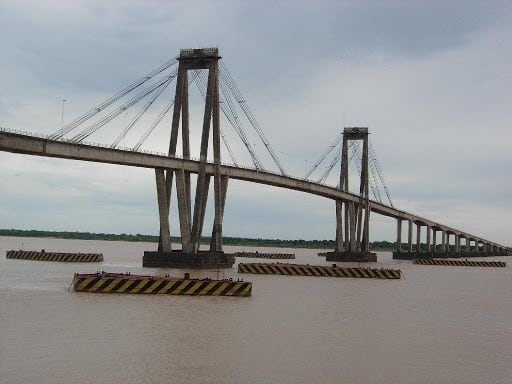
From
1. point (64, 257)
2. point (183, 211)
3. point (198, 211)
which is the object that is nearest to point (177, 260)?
point (183, 211)

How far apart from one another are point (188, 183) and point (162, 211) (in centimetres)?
466

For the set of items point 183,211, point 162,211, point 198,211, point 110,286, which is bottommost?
point 110,286

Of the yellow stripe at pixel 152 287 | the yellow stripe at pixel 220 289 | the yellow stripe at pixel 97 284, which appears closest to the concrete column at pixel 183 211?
the yellow stripe at pixel 220 289

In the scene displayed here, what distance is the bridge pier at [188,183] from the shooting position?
187 ft

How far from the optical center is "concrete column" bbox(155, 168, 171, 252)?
186 ft

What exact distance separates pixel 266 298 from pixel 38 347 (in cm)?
1592

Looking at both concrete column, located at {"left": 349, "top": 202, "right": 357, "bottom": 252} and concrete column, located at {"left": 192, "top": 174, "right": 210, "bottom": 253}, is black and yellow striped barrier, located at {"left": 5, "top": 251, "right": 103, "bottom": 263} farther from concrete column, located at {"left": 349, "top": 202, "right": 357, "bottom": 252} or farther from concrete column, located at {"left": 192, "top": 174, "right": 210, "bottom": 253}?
concrete column, located at {"left": 349, "top": 202, "right": 357, "bottom": 252}

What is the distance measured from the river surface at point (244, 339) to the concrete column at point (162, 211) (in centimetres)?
2374

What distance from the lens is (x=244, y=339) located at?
1975 cm

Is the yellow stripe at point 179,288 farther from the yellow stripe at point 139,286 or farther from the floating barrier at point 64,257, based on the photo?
the floating barrier at point 64,257

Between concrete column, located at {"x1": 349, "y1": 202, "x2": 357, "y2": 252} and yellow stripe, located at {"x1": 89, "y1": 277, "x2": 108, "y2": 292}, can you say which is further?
concrete column, located at {"x1": 349, "y1": 202, "x2": 357, "y2": 252}

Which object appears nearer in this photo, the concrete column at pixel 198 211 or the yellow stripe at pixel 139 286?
the yellow stripe at pixel 139 286

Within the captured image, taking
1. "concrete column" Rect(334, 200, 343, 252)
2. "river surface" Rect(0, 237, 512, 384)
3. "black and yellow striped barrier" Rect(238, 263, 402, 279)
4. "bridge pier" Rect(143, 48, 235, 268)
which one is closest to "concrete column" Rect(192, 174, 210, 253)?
"bridge pier" Rect(143, 48, 235, 268)

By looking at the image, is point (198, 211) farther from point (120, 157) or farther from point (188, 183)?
point (120, 157)
